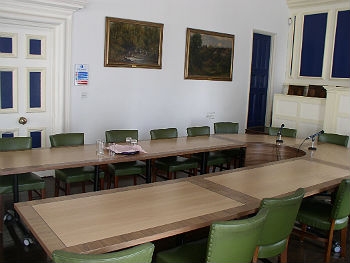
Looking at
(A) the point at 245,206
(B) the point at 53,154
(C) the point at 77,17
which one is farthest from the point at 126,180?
(A) the point at 245,206

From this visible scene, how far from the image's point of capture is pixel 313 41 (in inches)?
309

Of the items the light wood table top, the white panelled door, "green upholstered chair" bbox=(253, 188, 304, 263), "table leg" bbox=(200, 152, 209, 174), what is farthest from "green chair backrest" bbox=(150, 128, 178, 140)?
"green upholstered chair" bbox=(253, 188, 304, 263)

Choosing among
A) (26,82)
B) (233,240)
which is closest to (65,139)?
(26,82)

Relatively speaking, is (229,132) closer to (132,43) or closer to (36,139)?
(132,43)

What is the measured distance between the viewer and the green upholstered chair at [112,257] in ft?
5.42

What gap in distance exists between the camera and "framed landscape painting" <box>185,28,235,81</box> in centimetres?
661

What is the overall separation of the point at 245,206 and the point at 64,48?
11.8 feet

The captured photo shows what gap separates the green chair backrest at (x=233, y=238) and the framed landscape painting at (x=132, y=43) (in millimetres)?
3999

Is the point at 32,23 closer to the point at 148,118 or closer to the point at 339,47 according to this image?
the point at 148,118

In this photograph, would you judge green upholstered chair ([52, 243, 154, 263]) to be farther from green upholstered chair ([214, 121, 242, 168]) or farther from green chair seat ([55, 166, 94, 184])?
green upholstered chair ([214, 121, 242, 168])

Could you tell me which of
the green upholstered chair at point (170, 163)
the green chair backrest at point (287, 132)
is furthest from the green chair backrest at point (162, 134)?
the green chair backrest at point (287, 132)

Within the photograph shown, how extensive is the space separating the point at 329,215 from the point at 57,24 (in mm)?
4037

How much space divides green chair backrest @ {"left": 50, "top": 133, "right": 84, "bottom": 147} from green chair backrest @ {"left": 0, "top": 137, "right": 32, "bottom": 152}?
0.29 meters

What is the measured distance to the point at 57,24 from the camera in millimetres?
5129
